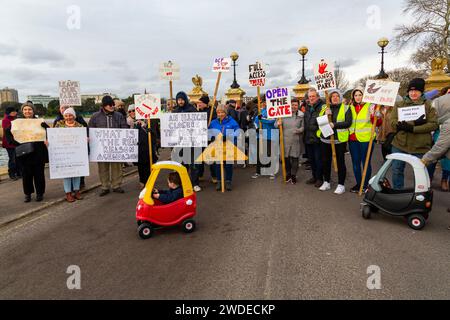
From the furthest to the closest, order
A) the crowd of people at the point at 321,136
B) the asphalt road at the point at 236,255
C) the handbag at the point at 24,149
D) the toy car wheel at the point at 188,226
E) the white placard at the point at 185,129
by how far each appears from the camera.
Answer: the white placard at the point at 185,129, the handbag at the point at 24,149, the crowd of people at the point at 321,136, the toy car wheel at the point at 188,226, the asphalt road at the point at 236,255

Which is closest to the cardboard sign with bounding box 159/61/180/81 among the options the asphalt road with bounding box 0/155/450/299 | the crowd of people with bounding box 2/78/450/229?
the crowd of people with bounding box 2/78/450/229

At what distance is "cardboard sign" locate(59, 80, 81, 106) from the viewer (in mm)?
7422

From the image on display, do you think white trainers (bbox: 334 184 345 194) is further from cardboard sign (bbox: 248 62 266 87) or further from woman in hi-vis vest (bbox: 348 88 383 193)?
cardboard sign (bbox: 248 62 266 87)

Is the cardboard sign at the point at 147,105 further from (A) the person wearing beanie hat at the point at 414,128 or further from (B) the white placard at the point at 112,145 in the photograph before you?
(A) the person wearing beanie hat at the point at 414,128

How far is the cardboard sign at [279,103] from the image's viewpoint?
7.82 meters

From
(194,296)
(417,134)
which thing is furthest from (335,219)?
(194,296)

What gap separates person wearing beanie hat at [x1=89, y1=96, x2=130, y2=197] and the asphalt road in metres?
1.29

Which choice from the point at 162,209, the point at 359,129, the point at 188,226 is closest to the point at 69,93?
the point at 162,209

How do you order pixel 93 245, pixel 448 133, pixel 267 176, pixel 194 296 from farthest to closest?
pixel 267 176 < pixel 448 133 < pixel 93 245 < pixel 194 296

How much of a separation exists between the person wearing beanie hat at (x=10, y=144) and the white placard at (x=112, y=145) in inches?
148

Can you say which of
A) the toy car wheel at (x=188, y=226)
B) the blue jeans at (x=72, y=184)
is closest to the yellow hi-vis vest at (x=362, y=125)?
the toy car wheel at (x=188, y=226)

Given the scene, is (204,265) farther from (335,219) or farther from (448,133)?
(448,133)

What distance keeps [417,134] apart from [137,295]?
205 inches

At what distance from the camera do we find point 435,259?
3885 millimetres
